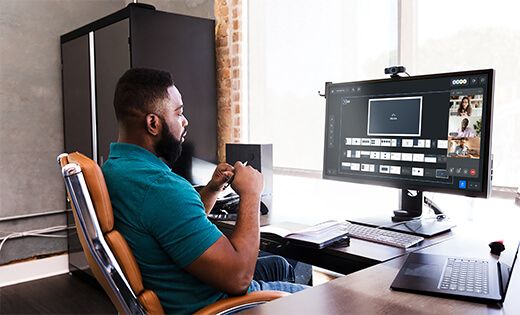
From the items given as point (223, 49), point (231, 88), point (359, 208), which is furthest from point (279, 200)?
point (223, 49)

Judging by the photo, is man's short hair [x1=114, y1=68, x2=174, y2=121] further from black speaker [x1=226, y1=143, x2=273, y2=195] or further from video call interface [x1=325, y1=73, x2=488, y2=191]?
black speaker [x1=226, y1=143, x2=273, y2=195]

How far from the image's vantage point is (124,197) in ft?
4.25

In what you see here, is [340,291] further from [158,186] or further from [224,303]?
[158,186]

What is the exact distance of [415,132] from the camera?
1.81 m

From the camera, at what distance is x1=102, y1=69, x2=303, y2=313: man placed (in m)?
1.25

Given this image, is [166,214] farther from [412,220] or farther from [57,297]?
[57,297]

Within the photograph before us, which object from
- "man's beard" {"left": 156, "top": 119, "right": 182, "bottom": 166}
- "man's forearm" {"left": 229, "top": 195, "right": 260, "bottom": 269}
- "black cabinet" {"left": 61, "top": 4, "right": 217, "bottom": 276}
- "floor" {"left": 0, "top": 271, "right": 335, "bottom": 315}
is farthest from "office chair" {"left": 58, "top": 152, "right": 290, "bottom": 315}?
"black cabinet" {"left": 61, "top": 4, "right": 217, "bottom": 276}

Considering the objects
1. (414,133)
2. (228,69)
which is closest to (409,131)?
(414,133)

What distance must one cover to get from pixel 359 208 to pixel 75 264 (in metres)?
2.49

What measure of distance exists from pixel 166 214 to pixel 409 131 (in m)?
1.07

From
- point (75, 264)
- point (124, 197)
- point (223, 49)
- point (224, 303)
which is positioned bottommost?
point (75, 264)

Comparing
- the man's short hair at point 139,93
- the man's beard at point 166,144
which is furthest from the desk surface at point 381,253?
the man's short hair at point 139,93

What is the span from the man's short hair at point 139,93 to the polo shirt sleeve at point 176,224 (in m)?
0.31

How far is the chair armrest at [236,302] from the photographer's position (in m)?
1.29
